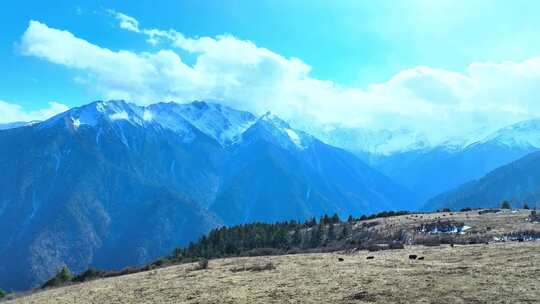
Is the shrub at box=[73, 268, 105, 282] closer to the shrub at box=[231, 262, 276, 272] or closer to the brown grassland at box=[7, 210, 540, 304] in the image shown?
the brown grassland at box=[7, 210, 540, 304]

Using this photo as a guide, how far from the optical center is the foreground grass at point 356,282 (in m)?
27.5

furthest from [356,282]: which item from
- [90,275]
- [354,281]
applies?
[90,275]

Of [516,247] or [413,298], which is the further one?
[516,247]

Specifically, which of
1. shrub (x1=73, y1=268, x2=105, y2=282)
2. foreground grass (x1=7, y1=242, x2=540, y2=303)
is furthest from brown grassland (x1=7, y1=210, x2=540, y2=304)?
shrub (x1=73, y1=268, x2=105, y2=282)

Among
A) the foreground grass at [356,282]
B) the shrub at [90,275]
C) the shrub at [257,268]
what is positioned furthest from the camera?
the shrub at [90,275]

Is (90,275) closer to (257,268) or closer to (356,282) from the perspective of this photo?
(257,268)

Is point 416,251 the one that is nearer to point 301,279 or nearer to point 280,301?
point 301,279

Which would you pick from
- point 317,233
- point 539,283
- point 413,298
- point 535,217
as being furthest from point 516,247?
point 317,233

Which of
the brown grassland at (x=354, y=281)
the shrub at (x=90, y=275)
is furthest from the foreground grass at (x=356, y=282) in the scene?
the shrub at (x=90, y=275)

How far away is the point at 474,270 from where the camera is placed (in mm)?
32188

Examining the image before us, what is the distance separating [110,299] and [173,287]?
4.52 m

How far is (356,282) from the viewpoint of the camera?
3256cm

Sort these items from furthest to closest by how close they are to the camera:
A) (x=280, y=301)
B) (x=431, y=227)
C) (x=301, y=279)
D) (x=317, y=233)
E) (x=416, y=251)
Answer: (x=317, y=233), (x=431, y=227), (x=416, y=251), (x=301, y=279), (x=280, y=301)

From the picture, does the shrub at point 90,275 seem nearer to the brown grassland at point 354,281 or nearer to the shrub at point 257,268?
the brown grassland at point 354,281
